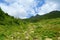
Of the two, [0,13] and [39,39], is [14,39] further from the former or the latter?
[0,13]

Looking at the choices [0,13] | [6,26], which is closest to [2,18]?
[0,13]

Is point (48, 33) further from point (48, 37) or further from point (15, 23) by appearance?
point (15, 23)

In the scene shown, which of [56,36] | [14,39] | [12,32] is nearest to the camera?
[14,39]

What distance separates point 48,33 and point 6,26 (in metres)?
6.99

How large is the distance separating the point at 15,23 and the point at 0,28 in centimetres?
533

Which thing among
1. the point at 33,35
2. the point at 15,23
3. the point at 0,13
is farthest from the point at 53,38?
the point at 0,13

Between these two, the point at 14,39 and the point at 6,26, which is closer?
the point at 14,39

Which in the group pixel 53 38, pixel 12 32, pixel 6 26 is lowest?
pixel 53 38

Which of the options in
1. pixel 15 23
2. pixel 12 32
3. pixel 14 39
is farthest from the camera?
pixel 15 23

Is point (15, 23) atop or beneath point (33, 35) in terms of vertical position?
atop

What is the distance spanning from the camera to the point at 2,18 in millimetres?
32781

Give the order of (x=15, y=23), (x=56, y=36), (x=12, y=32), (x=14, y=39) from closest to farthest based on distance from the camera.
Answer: (x=14, y=39)
(x=56, y=36)
(x=12, y=32)
(x=15, y=23)

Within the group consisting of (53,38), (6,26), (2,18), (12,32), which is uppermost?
(2,18)

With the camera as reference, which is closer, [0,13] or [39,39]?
[39,39]
